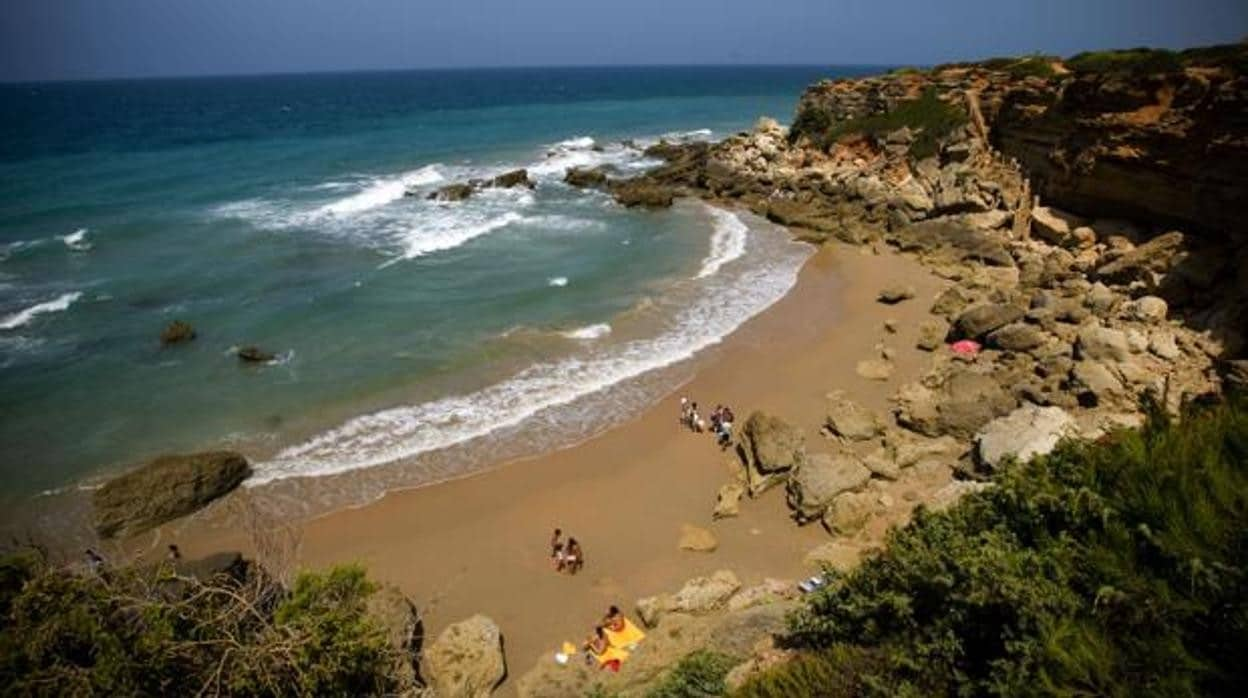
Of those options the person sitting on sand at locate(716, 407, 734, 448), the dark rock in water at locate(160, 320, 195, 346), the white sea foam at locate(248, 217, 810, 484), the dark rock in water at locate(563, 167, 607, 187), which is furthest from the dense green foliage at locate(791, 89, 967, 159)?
the dark rock in water at locate(160, 320, 195, 346)

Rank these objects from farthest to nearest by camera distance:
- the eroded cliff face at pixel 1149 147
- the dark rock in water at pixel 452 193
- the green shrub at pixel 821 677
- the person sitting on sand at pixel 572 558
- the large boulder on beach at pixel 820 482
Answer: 1. the dark rock in water at pixel 452 193
2. the eroded cliff face at pixel 1149 147
3. the large boulder on beach at pixel 820 482
4. the person sitting on sand at pixel 572 558
5. the green shrub at pixel 821 677

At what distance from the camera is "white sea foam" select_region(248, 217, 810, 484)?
1755 cm

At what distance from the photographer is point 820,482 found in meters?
14.8

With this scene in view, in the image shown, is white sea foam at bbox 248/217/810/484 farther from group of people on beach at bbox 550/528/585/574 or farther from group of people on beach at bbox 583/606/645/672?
group of people on beach at bbox 583/606/645/672

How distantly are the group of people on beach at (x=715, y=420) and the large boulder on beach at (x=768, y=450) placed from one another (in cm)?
62

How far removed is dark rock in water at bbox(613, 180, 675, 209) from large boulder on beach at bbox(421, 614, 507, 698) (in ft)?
111

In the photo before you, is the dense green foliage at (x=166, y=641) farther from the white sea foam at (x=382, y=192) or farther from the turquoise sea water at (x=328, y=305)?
the white sea foam at (x=382, y=192)

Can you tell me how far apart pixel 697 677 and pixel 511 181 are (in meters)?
→ 44.3

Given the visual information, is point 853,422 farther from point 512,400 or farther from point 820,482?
point 512,400

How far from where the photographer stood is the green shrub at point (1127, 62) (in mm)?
25759

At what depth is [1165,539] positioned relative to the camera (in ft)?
20.3

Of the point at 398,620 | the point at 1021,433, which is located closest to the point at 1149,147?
the point at 1021,433

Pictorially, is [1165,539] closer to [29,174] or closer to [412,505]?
[412,505]

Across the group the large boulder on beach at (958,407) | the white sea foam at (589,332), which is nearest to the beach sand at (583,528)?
the large boulder on beach at (958,407)
